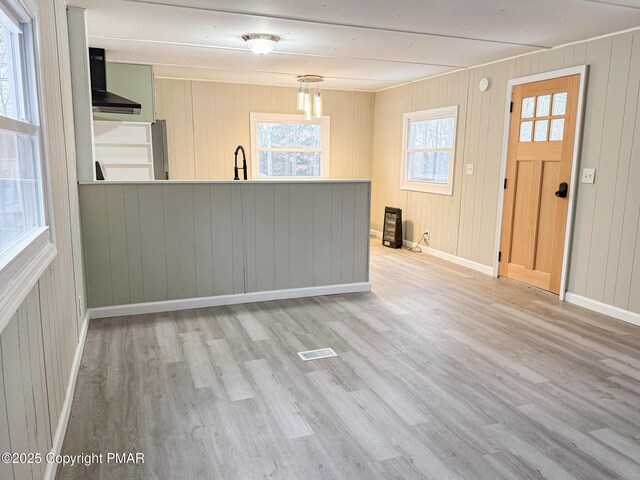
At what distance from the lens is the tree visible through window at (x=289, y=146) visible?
24.6 feet

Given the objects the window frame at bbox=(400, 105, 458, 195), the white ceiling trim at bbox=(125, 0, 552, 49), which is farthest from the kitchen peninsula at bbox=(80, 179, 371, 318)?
the window frame at bbox=(400, 105, 458, 195)

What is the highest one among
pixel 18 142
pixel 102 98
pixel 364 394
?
pixel 102 98

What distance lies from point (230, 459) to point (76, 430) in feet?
2.63

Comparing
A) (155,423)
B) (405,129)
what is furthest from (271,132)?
(155,423)

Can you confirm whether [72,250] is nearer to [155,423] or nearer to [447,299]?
[155,423]

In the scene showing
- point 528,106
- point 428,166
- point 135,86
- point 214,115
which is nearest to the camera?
point 528,106

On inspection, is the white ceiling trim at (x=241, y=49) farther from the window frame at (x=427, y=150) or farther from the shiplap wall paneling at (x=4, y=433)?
the shiplap wall paneling at (x=4, y=433)

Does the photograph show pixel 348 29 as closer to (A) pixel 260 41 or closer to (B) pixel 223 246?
(A) pixel 260 41

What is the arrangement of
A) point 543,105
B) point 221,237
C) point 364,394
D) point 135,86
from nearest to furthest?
point 364,394 < point 221,237 < point 543,105 < point 135,86

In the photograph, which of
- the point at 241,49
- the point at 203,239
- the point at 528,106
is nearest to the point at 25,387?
the point at 203,239

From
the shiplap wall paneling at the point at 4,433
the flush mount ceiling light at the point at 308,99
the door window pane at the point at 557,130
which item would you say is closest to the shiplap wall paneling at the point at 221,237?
the door window pane at the point at 557,130

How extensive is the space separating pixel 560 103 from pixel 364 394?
3.49m

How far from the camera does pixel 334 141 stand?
7.98 meters

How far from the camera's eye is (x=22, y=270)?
157 centimetres
